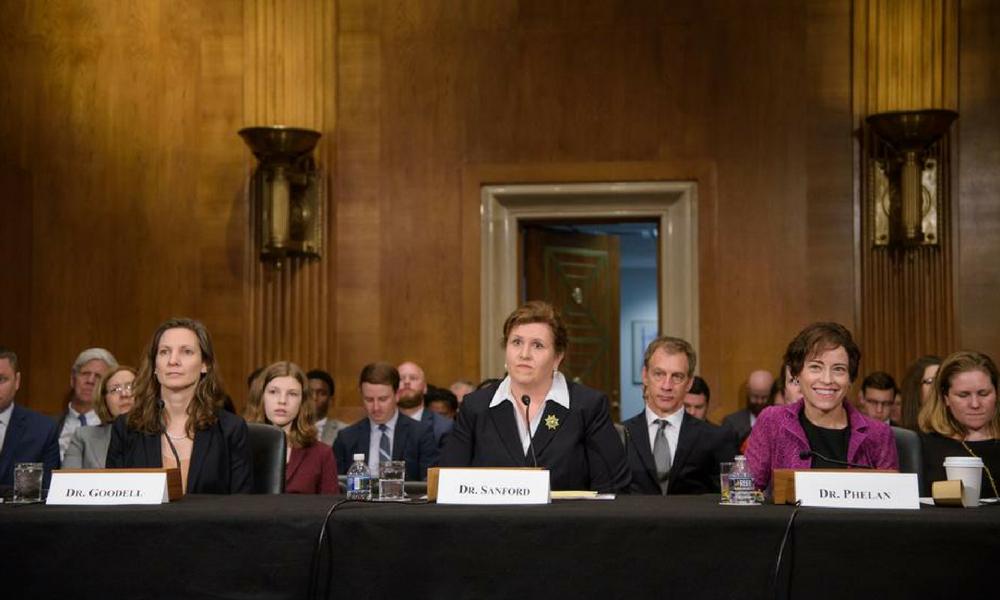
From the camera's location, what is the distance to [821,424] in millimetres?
4016

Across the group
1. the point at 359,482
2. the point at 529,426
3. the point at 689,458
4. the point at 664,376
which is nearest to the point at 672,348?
the point at 664,376

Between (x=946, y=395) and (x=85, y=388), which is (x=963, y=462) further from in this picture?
(x=85, y=388)

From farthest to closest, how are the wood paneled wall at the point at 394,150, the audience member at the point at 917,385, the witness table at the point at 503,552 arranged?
the wood paneled wall at the point at 394,150 < the audience member at the point at 917,385 < the witness table at the point at 503,552

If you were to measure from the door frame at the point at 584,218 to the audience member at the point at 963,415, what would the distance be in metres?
4.39

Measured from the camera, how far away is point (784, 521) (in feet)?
9.65

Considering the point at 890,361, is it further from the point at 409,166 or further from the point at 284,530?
the point at 284,530

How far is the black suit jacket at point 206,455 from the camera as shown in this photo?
423 cm

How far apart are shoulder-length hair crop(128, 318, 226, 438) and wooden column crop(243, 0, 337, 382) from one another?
445 cm

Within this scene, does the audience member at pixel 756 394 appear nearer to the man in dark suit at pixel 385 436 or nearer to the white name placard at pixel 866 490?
the man in dark suit at pixel 385 436

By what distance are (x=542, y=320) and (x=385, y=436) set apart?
301 centimetres

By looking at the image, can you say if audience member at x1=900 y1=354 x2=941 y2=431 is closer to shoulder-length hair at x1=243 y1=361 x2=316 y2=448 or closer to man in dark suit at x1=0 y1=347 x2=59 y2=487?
shoulder-length hair at x1=243 y1=361 x2=316 y2=448

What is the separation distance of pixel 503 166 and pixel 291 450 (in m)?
3.98

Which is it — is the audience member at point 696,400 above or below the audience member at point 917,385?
below

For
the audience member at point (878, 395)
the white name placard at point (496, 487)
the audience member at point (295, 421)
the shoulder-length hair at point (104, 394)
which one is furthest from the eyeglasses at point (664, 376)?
the audience member at point (878, 395)
